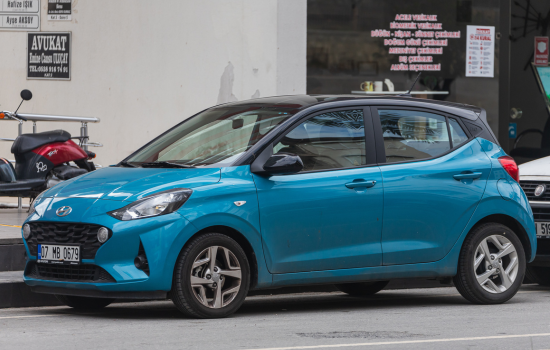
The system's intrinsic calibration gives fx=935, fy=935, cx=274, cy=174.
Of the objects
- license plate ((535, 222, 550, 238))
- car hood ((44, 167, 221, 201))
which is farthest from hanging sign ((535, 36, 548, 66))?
car hood ((44, 167, 221, 201))

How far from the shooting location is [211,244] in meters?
6.57

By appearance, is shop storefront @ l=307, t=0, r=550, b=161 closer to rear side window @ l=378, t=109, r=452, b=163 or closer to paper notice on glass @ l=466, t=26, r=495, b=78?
paper notice on glass @ l=466, t=26, r=495, b=78

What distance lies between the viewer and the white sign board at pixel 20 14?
1342 centimetres

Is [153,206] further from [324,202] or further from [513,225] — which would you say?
[513,225]

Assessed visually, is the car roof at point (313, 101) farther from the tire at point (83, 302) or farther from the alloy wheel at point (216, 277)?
the tire at point (83, 302)

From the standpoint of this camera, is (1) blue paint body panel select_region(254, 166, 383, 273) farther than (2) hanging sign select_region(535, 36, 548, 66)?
No

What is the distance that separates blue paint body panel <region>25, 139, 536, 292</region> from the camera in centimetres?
640

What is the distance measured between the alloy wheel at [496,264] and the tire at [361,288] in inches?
39.2

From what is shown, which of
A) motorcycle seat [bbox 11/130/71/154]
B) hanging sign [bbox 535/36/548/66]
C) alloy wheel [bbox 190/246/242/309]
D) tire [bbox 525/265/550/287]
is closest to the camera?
alloy wheel [bbox 190/246/242/309]

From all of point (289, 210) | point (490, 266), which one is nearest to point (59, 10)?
point (289, 210)

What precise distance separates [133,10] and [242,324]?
299 inches

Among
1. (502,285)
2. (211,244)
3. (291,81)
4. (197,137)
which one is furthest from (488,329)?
(291,81)

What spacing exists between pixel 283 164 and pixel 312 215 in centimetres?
48

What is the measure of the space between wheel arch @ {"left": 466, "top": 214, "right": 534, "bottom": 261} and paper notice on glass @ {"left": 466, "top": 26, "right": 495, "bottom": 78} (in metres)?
6.56
